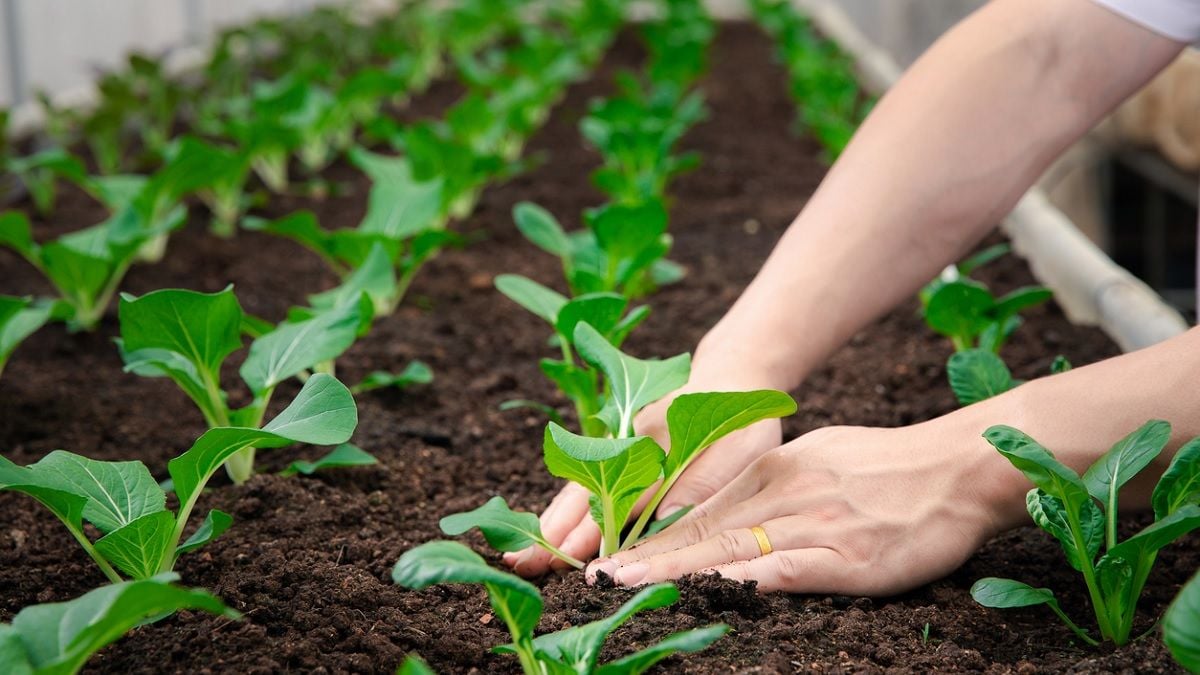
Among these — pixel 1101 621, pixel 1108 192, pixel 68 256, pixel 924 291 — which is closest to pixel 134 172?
pixel 68 256

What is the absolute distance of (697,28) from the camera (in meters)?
6.72

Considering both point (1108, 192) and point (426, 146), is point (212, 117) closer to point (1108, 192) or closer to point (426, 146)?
point (426, 146)

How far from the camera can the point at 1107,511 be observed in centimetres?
115

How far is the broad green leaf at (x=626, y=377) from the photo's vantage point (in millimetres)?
1343

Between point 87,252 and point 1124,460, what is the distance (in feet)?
5.79

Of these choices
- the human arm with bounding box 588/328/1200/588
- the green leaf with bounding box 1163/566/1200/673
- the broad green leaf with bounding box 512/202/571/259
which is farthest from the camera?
the broad green leaf with bounding box 512/202/571/259

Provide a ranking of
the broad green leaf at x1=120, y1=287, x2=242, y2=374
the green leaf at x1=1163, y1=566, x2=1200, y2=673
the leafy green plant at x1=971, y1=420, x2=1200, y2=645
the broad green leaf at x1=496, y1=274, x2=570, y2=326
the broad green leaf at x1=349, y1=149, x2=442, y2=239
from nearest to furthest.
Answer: the green leaf at x1=1163, y1=566, x2=1200, y2=673 < the leafy green plant at x1=971, y1=420, x2=1200, y2=645 < the broad green leaf at x1=120, y1=287, x2=242, y2=374 < the broad green leaf at x1=496, y1=274, x2=570, y2=326 < the broad green leaf at x1=349, y1=149, x2=442, y2=239

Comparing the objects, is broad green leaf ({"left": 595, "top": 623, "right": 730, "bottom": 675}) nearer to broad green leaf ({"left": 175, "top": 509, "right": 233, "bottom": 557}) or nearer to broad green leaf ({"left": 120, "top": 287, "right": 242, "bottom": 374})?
broad green leaf ({"left": 175, "top": 509, "right": 233, "bottom": 557})

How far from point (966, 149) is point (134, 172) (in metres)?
2.83

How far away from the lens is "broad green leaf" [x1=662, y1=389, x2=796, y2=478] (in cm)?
120

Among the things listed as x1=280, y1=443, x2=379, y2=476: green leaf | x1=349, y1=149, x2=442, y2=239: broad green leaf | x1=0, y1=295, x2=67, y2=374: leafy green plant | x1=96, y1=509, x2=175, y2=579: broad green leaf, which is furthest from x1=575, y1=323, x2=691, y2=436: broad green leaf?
x1=349, y1=149, x2=442, y2=239: broad green leaf

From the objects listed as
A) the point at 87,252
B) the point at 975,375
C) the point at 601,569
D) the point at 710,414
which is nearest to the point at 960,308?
the point at 975,375

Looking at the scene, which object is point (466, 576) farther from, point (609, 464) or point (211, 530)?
point (211, 530)

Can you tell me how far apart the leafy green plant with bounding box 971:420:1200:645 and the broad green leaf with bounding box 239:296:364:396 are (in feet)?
2.68
